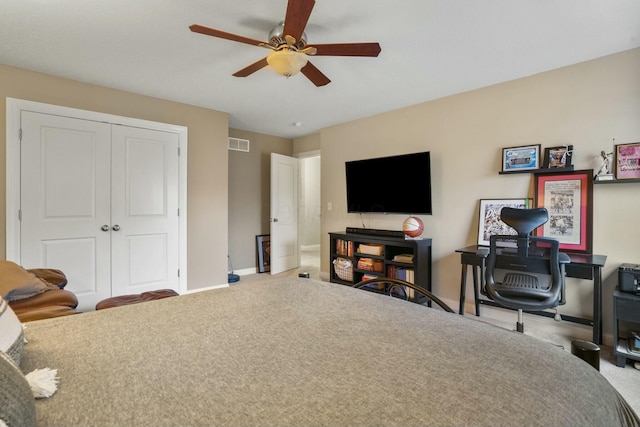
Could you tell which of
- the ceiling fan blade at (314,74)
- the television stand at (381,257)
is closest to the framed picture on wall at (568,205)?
the television stand at (381,257)

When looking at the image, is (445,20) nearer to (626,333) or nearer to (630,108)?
(630,108)

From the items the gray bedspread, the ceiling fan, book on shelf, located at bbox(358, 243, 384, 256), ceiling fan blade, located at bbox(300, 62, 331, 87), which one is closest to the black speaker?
the gray bedspread

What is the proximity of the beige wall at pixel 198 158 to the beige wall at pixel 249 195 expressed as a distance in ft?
2.79

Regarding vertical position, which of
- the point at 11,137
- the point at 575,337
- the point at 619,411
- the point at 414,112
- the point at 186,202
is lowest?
the point at 575,337

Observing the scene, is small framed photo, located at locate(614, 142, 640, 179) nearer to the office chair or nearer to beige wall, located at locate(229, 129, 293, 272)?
the office chair

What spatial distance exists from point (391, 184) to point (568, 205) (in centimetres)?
180

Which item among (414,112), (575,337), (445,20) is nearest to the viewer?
(445,20)

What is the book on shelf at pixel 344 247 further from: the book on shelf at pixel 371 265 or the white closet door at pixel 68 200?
the white closet door at pixel 68 200

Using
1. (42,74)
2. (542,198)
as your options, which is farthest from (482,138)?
(42,74)

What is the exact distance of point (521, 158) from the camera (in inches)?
117

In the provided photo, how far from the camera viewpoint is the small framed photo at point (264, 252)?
5410 mm

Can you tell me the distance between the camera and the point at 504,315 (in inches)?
123

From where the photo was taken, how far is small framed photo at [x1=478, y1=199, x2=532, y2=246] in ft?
10.00

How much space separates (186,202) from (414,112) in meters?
3.09
